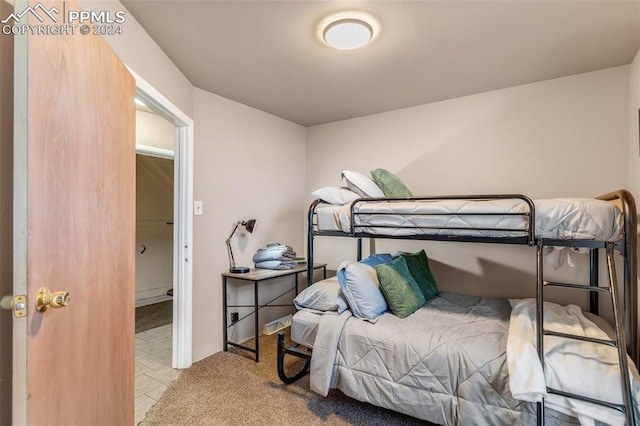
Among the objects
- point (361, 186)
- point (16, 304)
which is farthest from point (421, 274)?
point (16, 304)

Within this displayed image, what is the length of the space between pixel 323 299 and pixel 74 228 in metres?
1.44

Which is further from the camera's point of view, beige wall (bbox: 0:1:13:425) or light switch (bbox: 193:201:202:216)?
light switch (bbox: 193:201:202:216)

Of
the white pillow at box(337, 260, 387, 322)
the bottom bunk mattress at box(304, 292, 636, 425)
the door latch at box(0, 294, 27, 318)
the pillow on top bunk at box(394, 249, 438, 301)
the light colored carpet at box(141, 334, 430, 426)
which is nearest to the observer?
the door latch at box(0, 294, 27, 318)

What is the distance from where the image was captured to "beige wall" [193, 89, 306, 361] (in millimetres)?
2549

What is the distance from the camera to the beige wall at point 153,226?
4078mm

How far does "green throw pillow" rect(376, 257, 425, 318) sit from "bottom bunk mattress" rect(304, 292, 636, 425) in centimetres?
6

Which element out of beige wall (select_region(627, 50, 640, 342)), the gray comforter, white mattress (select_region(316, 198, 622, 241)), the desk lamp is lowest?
the gray comforter

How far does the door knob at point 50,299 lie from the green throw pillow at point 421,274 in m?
2.01

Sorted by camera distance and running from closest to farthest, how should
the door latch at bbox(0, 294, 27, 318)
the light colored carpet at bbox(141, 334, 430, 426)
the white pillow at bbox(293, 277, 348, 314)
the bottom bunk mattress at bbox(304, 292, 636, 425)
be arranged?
the door latch at bbox(0, 294, 27, 318) → the bottom bunk mattress at bbox(304, 292, 636, 425) → the light colored carpet at bbox(141, 334, 430, 426) → the white pillow at bbox(293, 277, 348, 314)

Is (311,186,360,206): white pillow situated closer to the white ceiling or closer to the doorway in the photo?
the white ceiling

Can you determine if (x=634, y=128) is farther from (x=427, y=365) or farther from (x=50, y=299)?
(x=50, y=299)

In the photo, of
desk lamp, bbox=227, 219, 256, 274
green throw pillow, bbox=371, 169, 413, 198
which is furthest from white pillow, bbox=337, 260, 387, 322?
desk lamp, bbox=227, 219, 256, 274

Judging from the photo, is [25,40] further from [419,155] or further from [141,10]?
[419,155]

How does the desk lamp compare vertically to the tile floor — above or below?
above
